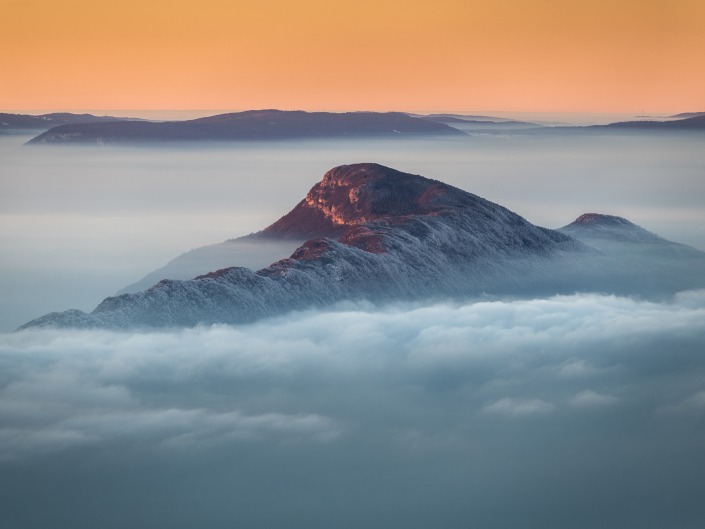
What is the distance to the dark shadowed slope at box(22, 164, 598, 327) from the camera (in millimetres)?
63562

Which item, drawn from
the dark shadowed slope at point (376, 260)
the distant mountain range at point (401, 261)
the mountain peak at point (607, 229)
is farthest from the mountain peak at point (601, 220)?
the dark shadowed slope at point (376, 260)

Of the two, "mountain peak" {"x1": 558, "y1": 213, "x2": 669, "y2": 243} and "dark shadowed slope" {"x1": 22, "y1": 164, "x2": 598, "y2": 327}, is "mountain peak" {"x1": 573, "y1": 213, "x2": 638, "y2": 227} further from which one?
"dark shadowed slope" {"x1": 22, "y1": 164, "x2": 598, "y2": 327}

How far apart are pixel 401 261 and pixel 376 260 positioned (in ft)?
7.35

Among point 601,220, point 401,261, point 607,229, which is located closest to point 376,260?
point 401,261

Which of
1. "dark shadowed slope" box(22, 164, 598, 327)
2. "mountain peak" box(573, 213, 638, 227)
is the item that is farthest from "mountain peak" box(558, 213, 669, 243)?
"dark shadowed slope" box(22, 164, 598, 327)

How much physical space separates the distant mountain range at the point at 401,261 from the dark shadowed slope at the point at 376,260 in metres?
0.06

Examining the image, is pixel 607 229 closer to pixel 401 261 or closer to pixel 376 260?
pixel 401 261

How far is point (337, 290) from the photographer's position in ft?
229

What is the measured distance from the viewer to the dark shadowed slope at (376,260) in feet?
209

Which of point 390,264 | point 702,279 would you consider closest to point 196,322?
point 390,264

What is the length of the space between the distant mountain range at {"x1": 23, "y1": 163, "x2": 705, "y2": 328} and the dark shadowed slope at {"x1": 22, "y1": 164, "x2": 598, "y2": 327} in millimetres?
64

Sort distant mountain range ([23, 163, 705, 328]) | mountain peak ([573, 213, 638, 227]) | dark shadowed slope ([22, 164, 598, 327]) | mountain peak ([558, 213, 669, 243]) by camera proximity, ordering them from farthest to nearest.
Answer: mountain peak ([573, 213, 638, 227]) < mountain peak ([558, 213, 669, 243]) < distant mountain range ([23, 163, 705, 328]) < dark shadowed slope ([22, 164, 598, 327])

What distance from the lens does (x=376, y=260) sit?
73.1 metres

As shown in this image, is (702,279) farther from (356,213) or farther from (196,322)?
(196,322)
